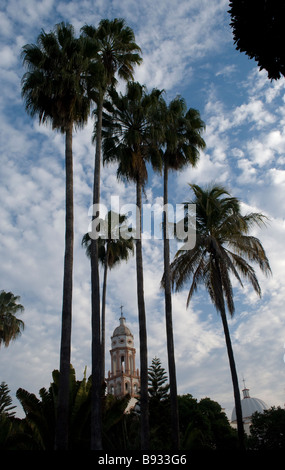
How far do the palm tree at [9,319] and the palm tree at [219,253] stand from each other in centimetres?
2197

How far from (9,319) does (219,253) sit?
82.0 ft

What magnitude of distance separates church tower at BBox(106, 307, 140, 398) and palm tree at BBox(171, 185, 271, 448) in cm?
5493

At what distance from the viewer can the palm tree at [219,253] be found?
1888 centimetres

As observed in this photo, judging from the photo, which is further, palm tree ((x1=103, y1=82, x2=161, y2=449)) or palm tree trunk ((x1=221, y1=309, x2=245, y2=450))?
palm tree ((x1=103, y1=82, x2=161, y2=449))

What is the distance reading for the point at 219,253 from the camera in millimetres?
18672

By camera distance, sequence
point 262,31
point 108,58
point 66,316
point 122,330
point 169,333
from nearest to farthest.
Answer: point 262,31 < point 66,316 < point 169,333 < point 108,58 < point 122,330

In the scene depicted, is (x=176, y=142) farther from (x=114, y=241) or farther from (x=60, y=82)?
(x=114, y=241)

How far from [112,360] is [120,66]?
204 feet

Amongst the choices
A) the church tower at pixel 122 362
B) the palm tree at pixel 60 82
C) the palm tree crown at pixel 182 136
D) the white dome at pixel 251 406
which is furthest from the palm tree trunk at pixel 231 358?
the white dome at pixel 251 406

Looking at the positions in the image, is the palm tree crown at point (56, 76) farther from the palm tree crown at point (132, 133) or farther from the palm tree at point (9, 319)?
the palm tree at point (9, 319)

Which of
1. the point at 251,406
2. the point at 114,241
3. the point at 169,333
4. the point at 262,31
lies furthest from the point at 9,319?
the point at 251,406

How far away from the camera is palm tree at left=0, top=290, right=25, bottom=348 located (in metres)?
36.1

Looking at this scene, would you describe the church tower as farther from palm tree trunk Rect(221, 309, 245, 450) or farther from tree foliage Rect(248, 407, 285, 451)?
palm tree trunk Rect(221, 309, 245, 450)

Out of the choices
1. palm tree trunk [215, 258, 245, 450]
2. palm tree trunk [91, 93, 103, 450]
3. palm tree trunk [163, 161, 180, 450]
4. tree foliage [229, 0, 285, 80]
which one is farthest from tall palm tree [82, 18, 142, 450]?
tree foliage [229, 0, 285, 80]
